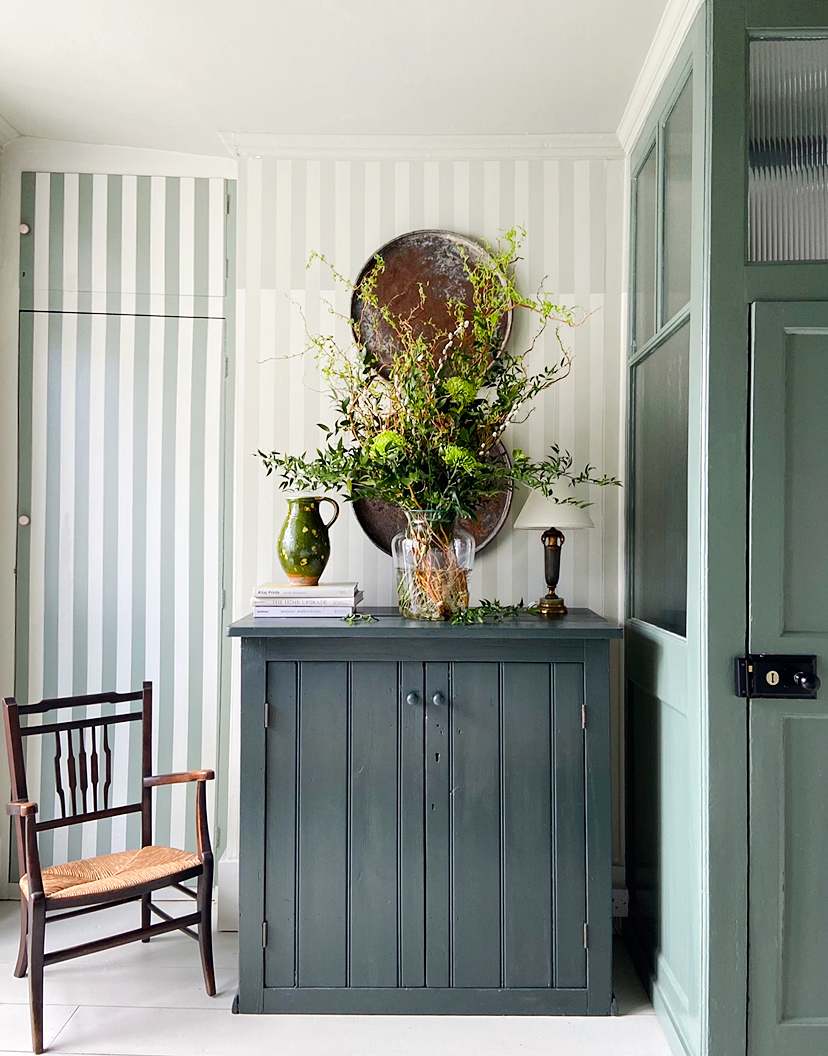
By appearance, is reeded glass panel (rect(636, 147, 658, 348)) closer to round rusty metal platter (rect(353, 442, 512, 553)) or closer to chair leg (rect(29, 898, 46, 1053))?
round rusty metal platter (rect(353, 442, 512, 553))

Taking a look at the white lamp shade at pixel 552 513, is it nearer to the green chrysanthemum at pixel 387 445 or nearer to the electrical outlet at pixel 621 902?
the green chrysanthemum at pixel 387 445

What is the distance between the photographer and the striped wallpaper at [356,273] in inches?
111

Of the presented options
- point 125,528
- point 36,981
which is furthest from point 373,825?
point 125,528

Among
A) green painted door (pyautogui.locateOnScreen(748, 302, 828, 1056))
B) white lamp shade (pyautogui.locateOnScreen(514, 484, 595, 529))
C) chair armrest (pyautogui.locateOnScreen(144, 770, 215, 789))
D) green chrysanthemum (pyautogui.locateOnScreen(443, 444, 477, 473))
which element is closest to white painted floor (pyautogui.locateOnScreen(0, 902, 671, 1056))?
green painted door (pyautogui.locateOnScreen(748, 302, 828, 1056))

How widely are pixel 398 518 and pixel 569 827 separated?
1.14 m

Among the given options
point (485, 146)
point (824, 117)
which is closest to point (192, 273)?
point (485, 146)

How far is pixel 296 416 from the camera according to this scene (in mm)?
2834

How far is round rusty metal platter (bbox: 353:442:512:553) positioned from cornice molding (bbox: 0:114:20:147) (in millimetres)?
1793

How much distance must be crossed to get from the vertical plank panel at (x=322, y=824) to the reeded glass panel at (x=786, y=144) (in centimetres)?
156

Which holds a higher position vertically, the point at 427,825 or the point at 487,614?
the point at 487,614

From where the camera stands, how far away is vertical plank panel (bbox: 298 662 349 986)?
225 cm

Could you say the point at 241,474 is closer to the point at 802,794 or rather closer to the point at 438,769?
the point at 438,769

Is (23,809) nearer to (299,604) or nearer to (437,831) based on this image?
(299,604)

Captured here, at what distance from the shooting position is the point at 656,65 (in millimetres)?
2334
